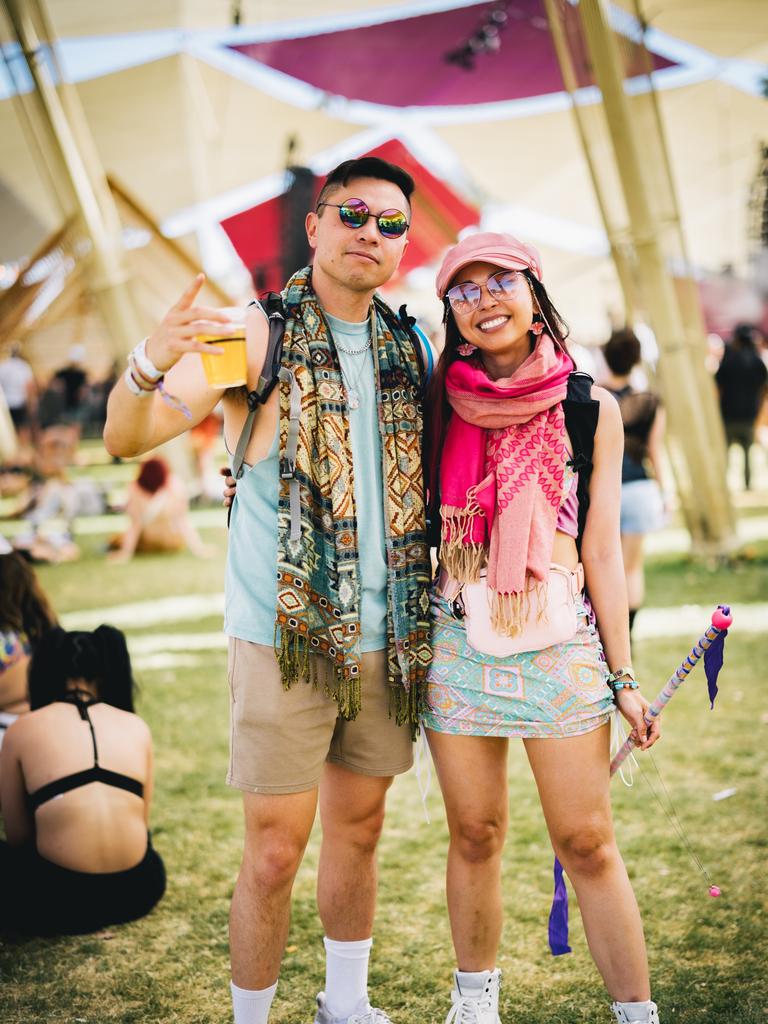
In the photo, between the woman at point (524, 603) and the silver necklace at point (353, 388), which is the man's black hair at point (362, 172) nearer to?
the woman at point (524, 603)

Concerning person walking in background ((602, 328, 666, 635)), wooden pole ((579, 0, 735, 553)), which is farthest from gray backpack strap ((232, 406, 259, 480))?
wooden pole ((579, 0, 735, 553))

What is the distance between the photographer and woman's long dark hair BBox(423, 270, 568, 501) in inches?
96.7

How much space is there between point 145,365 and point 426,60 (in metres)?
14.2

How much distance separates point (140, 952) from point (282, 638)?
1481 millimetres

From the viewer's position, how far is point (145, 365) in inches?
83.0

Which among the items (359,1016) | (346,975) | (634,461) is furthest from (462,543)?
(634,461)

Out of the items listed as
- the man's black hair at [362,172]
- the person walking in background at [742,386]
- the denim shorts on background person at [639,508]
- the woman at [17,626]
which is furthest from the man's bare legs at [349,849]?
the person walking in background at [742,386]

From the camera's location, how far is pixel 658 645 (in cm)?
626

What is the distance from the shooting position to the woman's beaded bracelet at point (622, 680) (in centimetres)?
244

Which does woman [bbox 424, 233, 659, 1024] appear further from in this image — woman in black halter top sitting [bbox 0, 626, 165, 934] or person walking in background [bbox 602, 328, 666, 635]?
person walking in background [bbox 602, 328, 666, 635]

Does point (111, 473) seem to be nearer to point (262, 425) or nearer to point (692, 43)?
point (692, 43)

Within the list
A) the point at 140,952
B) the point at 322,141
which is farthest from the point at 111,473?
the point at 140,952

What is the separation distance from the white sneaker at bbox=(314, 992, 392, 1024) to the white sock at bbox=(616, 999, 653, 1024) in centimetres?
70

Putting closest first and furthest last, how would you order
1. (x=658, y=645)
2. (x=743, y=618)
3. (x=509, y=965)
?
(x=509, y=965), (x=658, y=645), (x=743, y=618)
